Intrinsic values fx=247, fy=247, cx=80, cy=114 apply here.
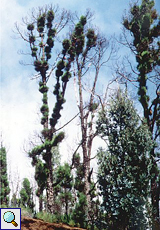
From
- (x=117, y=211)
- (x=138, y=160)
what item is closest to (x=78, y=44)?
(x=138, y=160)

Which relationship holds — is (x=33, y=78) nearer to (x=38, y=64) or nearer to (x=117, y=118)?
(x=38, y=64)

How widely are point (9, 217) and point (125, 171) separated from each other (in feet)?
12.5

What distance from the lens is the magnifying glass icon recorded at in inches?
237

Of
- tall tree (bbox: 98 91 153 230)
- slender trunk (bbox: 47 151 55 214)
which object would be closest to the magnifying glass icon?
tall tree (bbox: 98 91 153 230)

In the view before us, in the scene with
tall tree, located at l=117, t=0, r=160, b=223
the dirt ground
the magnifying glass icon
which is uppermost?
tall tree, located at l=117, t=0, r=160, b=223

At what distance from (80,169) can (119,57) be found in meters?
7.05

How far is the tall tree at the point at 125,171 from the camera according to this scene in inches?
303

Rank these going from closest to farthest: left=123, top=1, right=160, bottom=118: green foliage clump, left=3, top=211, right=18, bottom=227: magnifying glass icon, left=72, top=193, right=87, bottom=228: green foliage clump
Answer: left=3, top=211, right=18, bottom=227: magnifying glass icon < left=72, top=193, right=87, bottom=228: green foliage clump < left=123, top=1, right=160, bottom=118: green foliage clump

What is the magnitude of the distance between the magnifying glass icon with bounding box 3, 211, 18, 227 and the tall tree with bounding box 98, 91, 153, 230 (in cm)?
315

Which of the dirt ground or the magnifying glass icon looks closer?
the magnifying glass icon

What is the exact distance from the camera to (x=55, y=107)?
43.1 ft

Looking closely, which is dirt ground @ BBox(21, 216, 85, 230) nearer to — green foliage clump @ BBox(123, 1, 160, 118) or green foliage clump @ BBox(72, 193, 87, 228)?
green foliage clump @ BBox(72, 193, 87, 228)

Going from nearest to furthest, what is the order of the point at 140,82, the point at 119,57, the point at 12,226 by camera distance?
the point at 12,226
the point at 140,82
the point at 119,57

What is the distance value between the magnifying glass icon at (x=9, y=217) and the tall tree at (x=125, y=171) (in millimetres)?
3153
